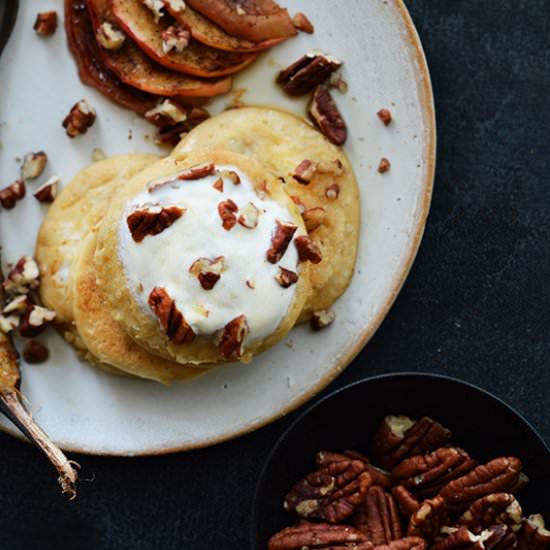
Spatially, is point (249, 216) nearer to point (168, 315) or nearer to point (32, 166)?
point (168, 315)

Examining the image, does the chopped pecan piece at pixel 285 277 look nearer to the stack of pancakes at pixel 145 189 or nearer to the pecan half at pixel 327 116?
the stack of pancakes at pixel 145 189

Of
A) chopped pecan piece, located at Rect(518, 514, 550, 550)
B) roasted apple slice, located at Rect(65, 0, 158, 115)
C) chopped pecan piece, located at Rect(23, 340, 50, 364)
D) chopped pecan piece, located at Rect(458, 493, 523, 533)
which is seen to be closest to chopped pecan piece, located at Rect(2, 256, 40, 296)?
chopped pecan piece, located at Rect(23, 340, 50, 364)

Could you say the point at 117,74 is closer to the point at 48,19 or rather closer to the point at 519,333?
the point at 48,19

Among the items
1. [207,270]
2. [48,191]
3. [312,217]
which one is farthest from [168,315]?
[48,191]

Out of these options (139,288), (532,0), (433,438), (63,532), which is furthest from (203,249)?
(532,0)

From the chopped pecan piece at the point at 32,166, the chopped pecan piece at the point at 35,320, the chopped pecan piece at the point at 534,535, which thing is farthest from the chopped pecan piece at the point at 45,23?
the chopped pecan piece at the point at 534,535

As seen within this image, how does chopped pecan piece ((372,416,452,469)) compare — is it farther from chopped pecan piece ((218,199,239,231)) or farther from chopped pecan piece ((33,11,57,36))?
chopped pecan piece ((33,11,57,36))
